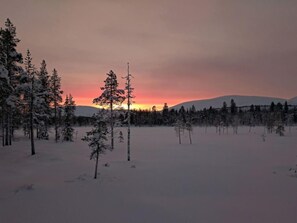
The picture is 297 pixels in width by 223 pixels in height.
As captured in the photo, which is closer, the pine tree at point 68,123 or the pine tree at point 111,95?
the pine tree at point 111,95

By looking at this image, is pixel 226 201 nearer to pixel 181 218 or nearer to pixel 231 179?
pixel 181 218

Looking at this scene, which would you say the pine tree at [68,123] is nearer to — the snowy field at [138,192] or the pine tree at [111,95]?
the pine tree at [111,95]

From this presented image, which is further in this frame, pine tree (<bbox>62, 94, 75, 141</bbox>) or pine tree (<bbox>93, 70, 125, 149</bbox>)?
pine tree (<bbox>62, 94, 75, 141</bbox>)

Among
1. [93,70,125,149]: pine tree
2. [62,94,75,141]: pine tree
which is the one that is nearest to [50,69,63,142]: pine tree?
[62,94,75,141]: pine tree

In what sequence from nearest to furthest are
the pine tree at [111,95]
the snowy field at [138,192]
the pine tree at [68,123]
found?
the snowy field at [138,192], the pine tree at [111,95], the pine tree at [68,123]

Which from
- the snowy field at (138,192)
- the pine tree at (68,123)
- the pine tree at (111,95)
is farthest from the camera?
the pine tree at (68,123)

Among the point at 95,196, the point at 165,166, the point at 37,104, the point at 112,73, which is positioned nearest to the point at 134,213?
the point at 95,196

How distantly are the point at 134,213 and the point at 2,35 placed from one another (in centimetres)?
2476

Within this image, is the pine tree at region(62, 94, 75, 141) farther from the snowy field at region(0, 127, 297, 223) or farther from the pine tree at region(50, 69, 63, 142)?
the snowy field at region(0, 127, 297, 223)

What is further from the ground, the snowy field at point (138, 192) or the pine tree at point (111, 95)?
the pine tree at point (111, 95)

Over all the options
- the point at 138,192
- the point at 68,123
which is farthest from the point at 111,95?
the point at 138,192

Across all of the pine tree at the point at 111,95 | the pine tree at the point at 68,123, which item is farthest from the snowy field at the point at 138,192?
the pine tree at the point at 68,123

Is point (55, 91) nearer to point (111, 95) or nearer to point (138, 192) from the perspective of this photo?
point (111, 95)

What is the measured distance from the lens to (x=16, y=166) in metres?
26.4
